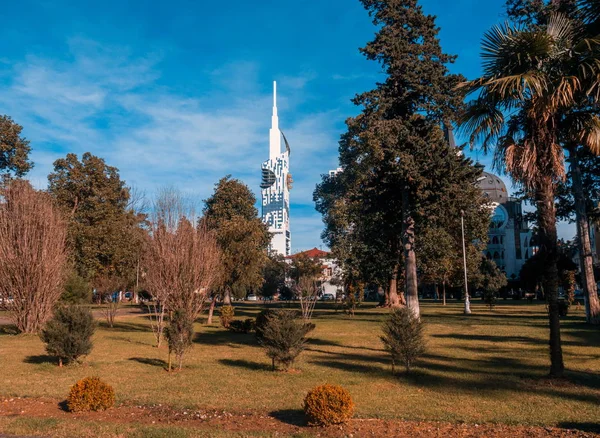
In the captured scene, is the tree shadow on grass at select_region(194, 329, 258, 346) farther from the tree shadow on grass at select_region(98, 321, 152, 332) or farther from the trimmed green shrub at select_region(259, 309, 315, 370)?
the trimmed green shrub at select_region(259, 309, 315, 370)

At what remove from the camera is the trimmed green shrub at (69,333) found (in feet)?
46.2

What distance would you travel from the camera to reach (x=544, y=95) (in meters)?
11.1

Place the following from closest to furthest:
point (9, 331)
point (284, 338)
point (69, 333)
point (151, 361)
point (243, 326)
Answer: point (284, 338) < point (69, 333) < point (151, 361) < point (9, 331) < point (243, 326)

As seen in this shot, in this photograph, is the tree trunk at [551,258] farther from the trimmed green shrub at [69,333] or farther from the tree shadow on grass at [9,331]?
the tree shadow on grass at [9,331]

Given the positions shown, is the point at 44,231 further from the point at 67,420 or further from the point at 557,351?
the point at 557,351

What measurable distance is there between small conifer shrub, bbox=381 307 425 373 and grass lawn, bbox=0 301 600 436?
547 mm

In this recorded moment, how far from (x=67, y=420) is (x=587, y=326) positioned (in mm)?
23043

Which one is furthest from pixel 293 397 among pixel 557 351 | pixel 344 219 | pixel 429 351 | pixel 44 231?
pixel 344 219

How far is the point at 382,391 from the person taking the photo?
1087 centimetres

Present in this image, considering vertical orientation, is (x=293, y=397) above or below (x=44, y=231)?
below

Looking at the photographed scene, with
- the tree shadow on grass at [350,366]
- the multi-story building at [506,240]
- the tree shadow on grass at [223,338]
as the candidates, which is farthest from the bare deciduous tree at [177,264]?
the multi-story building at [506,240]

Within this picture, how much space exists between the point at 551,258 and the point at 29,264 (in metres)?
21.6

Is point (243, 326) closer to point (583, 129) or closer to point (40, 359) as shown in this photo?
point (40, 359)

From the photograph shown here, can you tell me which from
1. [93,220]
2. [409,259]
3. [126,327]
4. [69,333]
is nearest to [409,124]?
[409,259]
